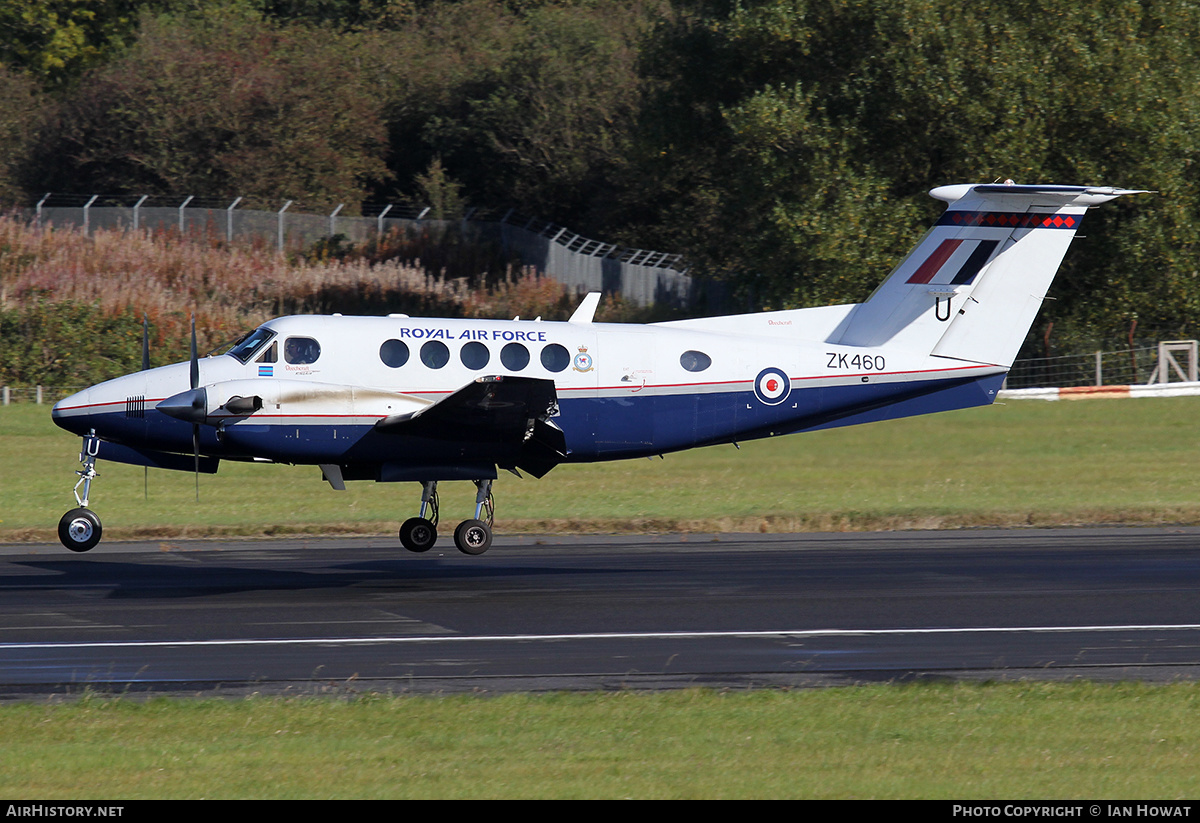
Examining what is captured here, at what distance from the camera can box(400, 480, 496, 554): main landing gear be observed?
1828cm

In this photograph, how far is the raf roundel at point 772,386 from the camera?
62.2ft

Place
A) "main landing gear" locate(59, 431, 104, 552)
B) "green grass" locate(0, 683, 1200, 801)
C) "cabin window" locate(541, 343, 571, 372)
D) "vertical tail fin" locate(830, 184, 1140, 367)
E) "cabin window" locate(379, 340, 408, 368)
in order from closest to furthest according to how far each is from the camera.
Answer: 1. "green grass" locate(0, 683, 1200, 801)
2. "main landing gear" locate(59, 431, 104, 552)
3. "cabin window" locate(379, 340, 408, 368)
4. "cabin window" locate(541, 343, 571, 372)
5. "vertical tail fin" locate(830, 184, 1140, 367)

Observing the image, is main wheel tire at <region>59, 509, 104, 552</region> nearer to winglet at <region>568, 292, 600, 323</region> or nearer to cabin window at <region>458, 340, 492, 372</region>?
cabin window at <region>458, 340, 492, 372</region>

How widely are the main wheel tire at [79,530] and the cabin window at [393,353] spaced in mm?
4170

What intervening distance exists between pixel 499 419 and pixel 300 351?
9.16ft

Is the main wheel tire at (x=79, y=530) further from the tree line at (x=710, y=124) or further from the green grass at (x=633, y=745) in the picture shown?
the tree line at (x=710, y=124)

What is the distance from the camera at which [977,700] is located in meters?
10.9

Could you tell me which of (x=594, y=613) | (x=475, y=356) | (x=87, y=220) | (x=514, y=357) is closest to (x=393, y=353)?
(x=475, y=356)

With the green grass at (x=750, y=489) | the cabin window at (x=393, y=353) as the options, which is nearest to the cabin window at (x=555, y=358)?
the cabin window at (x=393, y=353)

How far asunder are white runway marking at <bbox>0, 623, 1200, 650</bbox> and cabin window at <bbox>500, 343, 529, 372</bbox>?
4729 millimetres

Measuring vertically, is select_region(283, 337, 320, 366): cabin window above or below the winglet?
below

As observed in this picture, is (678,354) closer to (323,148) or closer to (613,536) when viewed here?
(613,536)

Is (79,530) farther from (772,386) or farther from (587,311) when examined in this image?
(772,386)

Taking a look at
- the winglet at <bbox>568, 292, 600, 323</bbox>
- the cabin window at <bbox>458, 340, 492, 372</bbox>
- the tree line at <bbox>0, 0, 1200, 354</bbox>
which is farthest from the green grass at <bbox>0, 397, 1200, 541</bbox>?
the tree line at <bbox>0, 0, 1200, 354</bbox>
